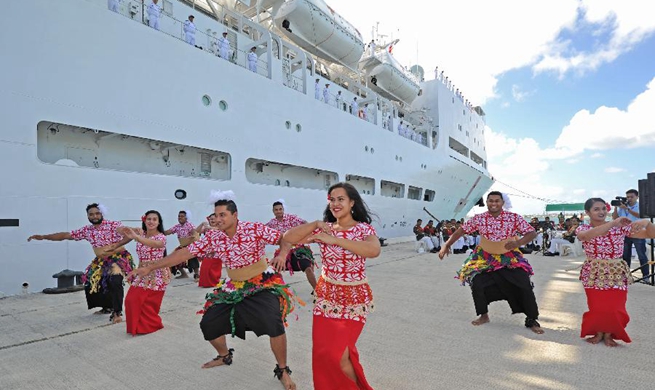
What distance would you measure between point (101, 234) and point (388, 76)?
Answer: 16327 millimetres

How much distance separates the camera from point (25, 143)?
571 centimetres

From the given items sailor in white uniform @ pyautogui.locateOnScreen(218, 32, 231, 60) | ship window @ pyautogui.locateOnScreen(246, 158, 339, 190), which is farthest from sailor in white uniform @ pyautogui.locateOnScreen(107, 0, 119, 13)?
ship window @ pyautogui.locateOnScreen(246, 158, 339, 190)

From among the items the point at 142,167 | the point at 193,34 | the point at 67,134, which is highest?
the point at 193,34

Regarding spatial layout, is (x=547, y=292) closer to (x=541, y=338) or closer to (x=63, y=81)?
(x=541, y=338)

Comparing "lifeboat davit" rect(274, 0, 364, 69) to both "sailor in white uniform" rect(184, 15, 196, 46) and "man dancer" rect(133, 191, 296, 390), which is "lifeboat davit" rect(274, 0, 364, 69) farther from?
"man dancer" rect(133, 191, 296, 390)

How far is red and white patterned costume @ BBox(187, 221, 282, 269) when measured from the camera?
2.74 meters

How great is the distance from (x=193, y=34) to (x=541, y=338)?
349 inches

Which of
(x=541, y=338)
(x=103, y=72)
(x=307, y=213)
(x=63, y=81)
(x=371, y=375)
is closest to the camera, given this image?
(x=371, y=375)

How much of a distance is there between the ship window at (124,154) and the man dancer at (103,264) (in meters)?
2.44

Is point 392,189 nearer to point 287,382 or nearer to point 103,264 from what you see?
point 103,264

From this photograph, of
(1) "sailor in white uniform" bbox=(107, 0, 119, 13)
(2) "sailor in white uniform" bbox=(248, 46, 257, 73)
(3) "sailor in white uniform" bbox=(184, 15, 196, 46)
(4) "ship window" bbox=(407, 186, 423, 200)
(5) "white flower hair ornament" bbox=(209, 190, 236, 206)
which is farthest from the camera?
(4) "ship window" bbox=(407, 186, 423, 200)

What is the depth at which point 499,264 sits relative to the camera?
400cm

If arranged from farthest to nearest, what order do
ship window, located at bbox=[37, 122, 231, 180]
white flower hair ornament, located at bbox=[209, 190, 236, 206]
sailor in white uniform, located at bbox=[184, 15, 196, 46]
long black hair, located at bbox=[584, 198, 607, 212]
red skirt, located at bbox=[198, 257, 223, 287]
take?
1. sailor in white uniform, located at bbox=[184, 15, 196, 46]
2. ship window, located at bbox=[37, 122, 231, 180]
3. red skirt, located at bbox=[198, 257, 223, 287]
4. long black hair, located at bbox=[584, 198, 607, 212]
5. white flower hair ornament, located at bbox=[209, 190, 236, 206]

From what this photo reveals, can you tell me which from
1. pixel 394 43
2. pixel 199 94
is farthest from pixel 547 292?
pixel 394 43
